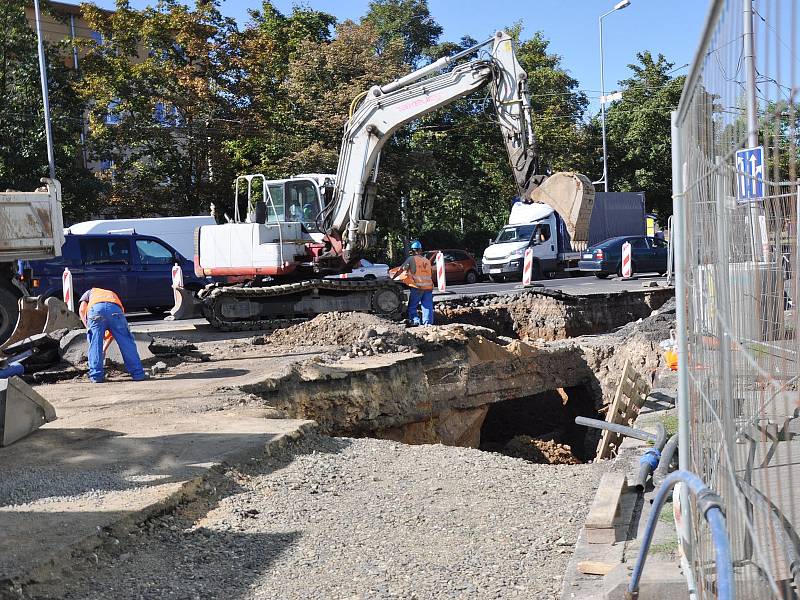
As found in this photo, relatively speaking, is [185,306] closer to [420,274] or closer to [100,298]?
[420,274]

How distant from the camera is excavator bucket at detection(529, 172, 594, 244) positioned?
12.7 meters

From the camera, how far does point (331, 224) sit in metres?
16.7

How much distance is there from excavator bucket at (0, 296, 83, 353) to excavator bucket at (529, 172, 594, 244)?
751 cm

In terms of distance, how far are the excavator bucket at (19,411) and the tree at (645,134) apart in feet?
128

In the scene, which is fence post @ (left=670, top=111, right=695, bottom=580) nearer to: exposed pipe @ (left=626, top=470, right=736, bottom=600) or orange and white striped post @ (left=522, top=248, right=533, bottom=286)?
exposed pipe @ (left=626, top=470, right=736, bottom=600)

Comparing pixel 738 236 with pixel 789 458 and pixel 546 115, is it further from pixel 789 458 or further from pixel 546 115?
pixel 546 115

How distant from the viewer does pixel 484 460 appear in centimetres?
749

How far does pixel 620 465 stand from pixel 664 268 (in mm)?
23235

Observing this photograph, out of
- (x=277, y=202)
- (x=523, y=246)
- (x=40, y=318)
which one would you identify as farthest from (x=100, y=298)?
Answer: (x=523, y=246)

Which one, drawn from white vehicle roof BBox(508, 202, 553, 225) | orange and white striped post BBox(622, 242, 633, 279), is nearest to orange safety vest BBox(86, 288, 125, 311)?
white vehicle roof BBox(508, 202, 553, 225)

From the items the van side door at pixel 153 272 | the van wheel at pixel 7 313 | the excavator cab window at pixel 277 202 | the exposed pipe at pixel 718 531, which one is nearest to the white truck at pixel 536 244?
the excavator cab window at pixel 277 202

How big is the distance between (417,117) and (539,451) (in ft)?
22.4

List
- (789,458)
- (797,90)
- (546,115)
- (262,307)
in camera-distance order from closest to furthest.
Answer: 1. (797,90)
2. (789,458)
3. (262,307)
4. (546,115)

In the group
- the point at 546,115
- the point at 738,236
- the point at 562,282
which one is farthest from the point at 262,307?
the point at 546,115
